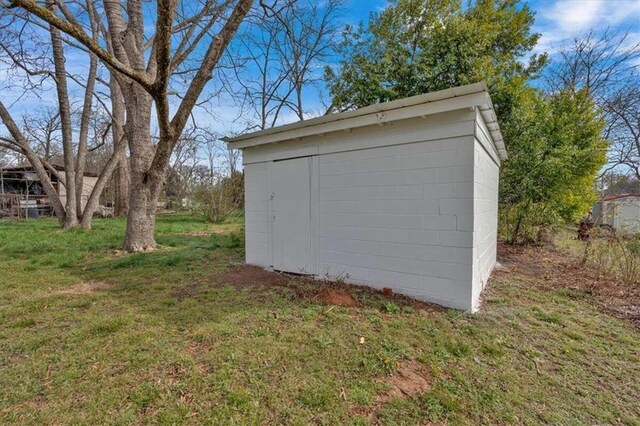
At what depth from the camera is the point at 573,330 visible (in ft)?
10.4

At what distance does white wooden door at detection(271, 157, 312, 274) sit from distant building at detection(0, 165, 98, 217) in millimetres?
12449

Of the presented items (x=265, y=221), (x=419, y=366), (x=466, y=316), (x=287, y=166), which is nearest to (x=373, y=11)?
(x=287, y=166)

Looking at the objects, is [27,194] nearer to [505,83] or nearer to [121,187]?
[121,187]

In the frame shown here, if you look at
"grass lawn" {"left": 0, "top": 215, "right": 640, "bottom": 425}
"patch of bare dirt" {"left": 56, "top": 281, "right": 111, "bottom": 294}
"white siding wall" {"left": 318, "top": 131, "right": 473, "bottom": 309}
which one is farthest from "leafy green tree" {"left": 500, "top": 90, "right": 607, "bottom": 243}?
"patch of bare dirt" {"left": 56, "top": 281, "right": 111, "bottom": 294}

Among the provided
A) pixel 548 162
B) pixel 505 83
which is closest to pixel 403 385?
pixel 505 83

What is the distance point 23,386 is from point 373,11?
10.7m

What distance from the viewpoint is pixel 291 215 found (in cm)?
497

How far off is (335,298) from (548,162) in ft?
22.1

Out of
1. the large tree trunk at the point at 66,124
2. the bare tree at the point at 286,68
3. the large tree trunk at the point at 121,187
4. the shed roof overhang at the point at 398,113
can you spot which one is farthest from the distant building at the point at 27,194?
the shed roof overhang at the point at 398,113

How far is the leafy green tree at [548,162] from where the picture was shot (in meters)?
7.50

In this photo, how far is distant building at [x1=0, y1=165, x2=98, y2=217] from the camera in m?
16.4

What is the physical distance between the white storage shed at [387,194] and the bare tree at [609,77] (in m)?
15.0

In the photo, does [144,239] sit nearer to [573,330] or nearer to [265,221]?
[265,221]

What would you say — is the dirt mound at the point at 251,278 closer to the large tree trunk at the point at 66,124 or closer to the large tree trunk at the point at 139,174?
the large tree trunk at the point at 139,174
